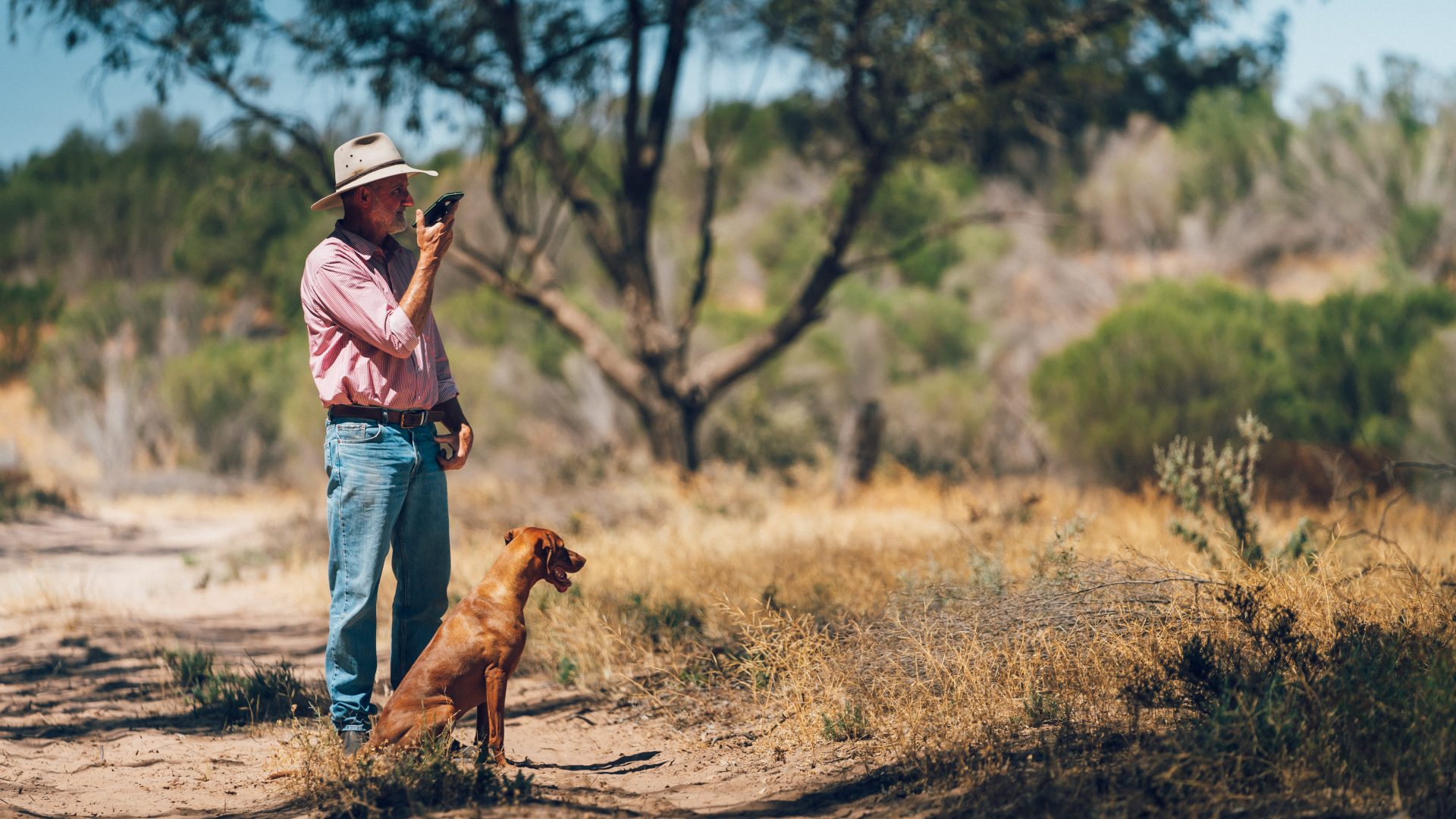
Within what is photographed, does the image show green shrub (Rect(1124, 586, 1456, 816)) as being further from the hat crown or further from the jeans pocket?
the hat crown

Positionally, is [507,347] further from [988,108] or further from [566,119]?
[988,108]

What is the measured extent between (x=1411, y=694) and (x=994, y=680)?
1.25m

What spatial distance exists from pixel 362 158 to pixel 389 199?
0.16m

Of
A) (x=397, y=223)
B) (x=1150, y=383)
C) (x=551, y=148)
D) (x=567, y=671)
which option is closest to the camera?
(x=397, y=223)

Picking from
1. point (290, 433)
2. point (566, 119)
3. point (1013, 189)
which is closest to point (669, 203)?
point (1013, 189)

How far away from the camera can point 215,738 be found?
4.61m

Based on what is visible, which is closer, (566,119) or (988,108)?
(988,108)

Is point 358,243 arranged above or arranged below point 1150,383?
above

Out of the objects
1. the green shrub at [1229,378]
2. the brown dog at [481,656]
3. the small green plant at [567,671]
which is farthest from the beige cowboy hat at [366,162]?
the green shrub at [1229,378]

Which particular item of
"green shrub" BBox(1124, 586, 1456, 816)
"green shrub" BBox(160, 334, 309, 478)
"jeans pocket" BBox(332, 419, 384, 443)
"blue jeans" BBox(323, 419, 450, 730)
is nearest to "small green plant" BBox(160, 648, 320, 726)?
"blue jeans" BBox(323, 419, 450, 730)

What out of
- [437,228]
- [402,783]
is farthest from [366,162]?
[402,783]

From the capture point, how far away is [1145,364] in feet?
37.4

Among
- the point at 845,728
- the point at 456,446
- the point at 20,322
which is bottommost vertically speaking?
the point at 845,728

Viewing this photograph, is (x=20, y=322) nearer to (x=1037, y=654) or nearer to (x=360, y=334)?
(x=360, y=334)
